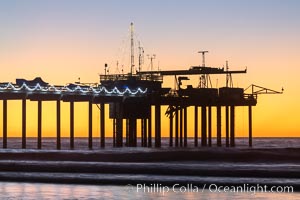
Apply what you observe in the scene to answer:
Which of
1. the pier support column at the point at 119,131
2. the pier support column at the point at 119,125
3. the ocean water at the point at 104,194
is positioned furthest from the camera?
the pier support column at the point at 119,125

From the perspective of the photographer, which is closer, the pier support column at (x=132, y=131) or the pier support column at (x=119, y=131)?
the pier support column at (x=119, y=131)

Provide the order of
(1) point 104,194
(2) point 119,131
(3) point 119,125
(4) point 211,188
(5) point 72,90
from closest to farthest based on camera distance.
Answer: (1) point 104,194
(4) point 211,188
(5) point 72,90
(3) point 119,125
(2) point 119,131

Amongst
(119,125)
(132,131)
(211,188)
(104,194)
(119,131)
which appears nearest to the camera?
(104,194)

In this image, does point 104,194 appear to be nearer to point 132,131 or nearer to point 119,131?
point 119,131

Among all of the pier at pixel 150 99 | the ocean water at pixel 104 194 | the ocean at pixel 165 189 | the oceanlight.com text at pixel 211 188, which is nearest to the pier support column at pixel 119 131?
the pier at pixel 150 99

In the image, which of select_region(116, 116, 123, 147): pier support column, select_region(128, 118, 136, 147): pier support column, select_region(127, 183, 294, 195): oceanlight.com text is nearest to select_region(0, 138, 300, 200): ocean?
select_region(127, 183, 294, 195): oceanlight.com text

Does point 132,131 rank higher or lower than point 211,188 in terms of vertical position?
higher

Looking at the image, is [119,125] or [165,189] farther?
[119,125]

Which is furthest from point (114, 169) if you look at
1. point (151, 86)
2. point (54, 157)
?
point (151, 86)

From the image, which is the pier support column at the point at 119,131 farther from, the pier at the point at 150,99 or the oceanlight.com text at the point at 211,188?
the oceanlight.com text at the point at 211,188

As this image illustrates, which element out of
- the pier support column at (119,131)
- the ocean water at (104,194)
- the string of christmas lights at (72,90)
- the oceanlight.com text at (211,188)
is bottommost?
the ocean water at (104,194)

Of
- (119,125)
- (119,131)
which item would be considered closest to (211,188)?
(119,125)

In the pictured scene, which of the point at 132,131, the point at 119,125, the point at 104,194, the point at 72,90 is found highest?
the point at 72,90

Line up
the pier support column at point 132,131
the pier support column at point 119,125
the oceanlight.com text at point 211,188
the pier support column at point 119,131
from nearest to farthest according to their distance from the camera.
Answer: the oceanlight.com text at point 211,188, the pier support column at point 119,131, the pier support column at point 119,125, the pier support column at point 132,131
